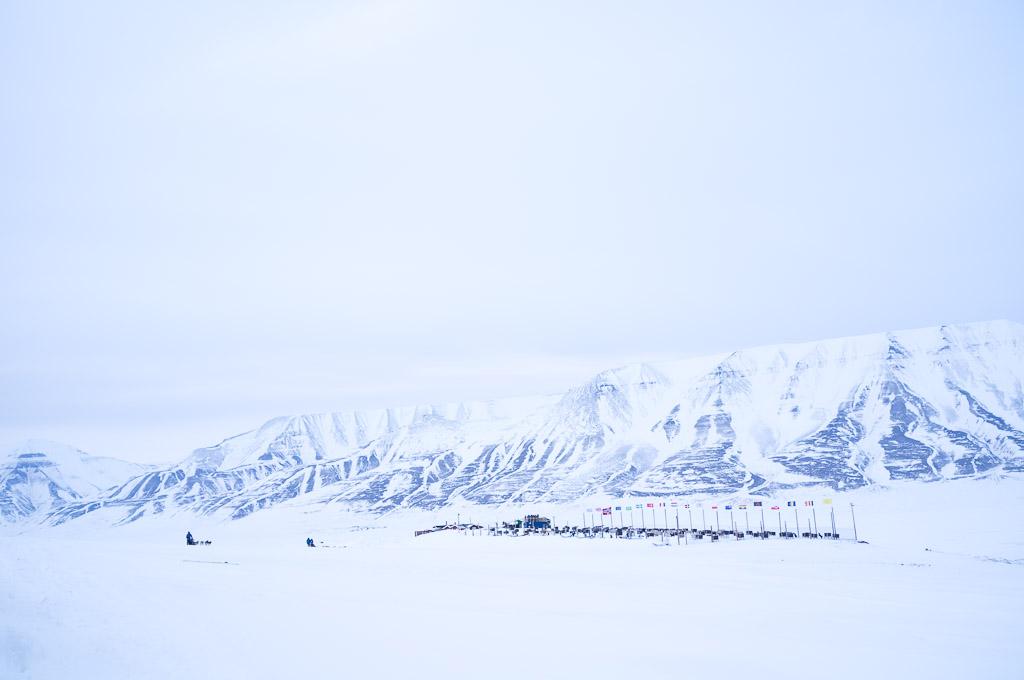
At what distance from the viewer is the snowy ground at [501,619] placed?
1959 centimetres

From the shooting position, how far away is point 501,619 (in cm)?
2619

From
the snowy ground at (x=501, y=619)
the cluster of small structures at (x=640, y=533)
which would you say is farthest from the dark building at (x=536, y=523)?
the snowy ground at (x=501, y=619)

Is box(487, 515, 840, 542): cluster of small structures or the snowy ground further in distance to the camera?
box(487, 515, 840, 542): cluster of small structures

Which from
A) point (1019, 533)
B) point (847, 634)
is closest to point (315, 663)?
point (847, 634)

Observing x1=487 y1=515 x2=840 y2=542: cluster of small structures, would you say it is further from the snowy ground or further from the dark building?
the snowy ground

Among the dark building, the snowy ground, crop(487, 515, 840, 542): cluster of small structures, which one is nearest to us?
the snowy ground

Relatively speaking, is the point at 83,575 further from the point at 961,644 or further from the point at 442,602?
the point at 961,644

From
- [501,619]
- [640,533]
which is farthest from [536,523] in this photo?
[501,619]

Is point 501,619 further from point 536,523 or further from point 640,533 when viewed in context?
point 536,523

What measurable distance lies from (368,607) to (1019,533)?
84.5m

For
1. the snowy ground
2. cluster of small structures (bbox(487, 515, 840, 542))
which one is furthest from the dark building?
the snowy ground

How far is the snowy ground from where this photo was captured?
64.3 feet

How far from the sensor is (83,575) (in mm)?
35406

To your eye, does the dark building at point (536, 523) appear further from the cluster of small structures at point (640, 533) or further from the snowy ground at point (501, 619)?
the snowy ground at point (501, 619)
